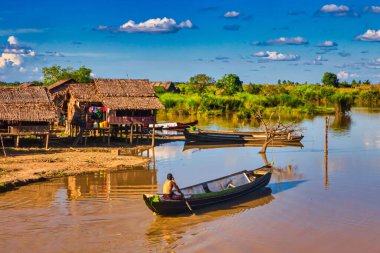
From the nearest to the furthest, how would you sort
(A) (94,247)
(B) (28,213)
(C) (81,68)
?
(A) (94,247) → (B) (28,213) → (C) (81,68)

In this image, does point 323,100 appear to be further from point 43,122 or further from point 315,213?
point 315,213

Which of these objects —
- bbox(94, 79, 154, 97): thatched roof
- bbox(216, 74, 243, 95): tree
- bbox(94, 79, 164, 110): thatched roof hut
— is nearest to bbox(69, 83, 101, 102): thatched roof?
bbox(94, 79, 164, 110): thatched roof hut

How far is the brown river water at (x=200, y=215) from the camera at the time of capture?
1310 cm

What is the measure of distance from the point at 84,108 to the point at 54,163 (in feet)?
26.3

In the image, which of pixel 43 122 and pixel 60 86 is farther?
pixel 60 86

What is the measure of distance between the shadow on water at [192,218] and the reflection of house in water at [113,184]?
308cm

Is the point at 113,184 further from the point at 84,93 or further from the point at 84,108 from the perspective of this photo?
Answer: the point at 84,93

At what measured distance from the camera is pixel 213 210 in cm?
1606

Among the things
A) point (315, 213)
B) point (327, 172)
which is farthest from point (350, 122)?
point (315, 213)

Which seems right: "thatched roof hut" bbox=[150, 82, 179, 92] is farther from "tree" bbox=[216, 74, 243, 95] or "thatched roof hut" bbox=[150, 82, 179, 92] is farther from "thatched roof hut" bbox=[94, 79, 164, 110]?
"thatched roof hut" bbox=[94, 79, 164, 110]

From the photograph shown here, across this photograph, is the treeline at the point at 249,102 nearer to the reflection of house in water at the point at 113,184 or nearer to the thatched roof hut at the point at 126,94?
the thatched roof hut at the point at 126,94

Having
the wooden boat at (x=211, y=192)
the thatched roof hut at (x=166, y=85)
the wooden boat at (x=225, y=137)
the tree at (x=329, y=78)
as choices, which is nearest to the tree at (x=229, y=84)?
the thatched roof hut at (x=166, y=85)

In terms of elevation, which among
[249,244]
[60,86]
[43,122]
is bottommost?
[249,244]

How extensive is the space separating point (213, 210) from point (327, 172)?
903 centimetres
